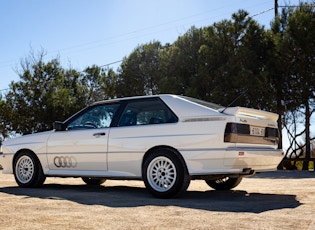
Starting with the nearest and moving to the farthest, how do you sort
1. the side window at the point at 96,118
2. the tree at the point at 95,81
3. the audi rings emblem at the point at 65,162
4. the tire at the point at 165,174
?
the tire at the point at 165,174, the side window at the point at 96,118, the audi rings emblem at the point at 65,162, the tree at the point at 95,81

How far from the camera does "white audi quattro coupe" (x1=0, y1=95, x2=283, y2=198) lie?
6.25 metres

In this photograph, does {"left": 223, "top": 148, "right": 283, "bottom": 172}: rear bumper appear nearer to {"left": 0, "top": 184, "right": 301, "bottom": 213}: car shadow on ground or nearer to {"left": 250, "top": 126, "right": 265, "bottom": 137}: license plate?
{"left": 250, "top": 126, "right": 265, "bottom": 137}: license plate

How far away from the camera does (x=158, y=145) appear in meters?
6.60

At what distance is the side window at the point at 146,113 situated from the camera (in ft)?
22.4

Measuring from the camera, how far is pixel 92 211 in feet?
16.8

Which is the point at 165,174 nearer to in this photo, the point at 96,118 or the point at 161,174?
the point at 161,174

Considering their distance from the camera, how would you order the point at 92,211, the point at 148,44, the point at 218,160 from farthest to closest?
the point at 148,44 < the point at 218,160 < the point at 92,211

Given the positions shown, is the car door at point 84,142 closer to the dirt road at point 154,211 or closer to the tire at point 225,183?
the dirt road at point 154,211

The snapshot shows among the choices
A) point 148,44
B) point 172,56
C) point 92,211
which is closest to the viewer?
point 92,211

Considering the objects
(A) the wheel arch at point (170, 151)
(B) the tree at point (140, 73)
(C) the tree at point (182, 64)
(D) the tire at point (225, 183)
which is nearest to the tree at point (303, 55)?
(C) the tree at point (182, 64)

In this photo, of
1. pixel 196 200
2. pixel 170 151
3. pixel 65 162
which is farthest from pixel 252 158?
pixel 65 162

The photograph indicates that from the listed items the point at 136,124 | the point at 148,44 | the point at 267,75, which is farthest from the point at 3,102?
the point at 136,124

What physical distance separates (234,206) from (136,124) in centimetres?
218

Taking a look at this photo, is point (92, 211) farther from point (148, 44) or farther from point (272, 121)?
point (148, 44)
